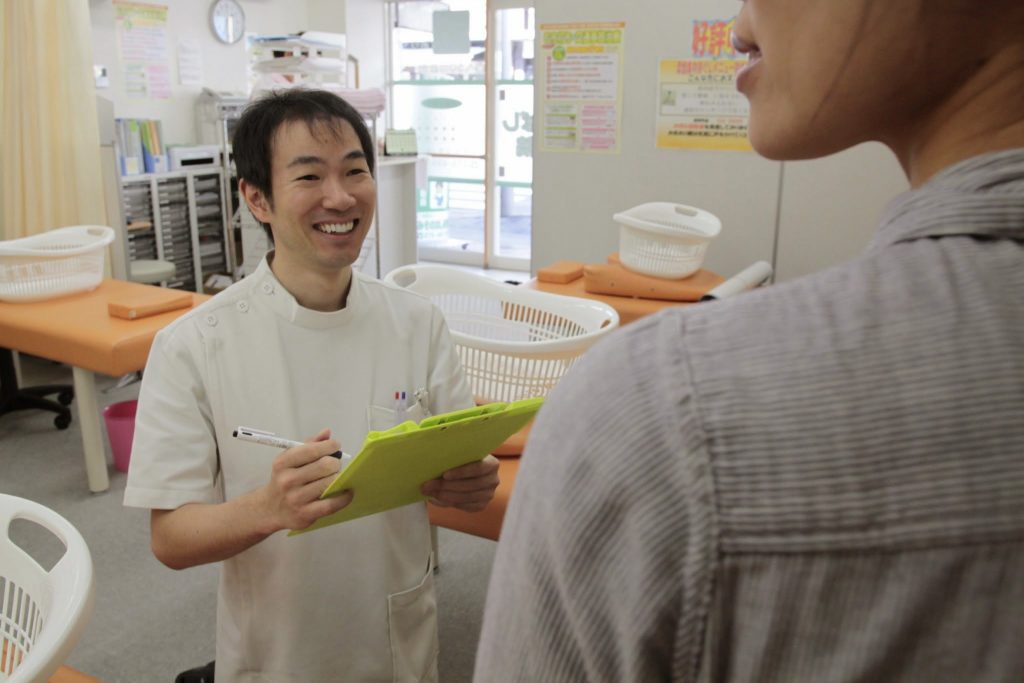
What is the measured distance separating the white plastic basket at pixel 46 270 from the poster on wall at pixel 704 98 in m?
2.38

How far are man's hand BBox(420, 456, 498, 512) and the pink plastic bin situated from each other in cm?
215

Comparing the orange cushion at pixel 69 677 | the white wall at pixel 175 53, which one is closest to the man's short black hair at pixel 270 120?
the orange cushion at pixel 69 677

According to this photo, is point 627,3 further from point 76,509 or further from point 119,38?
point 119,38

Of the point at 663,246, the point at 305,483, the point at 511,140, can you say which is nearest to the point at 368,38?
the point at 511,140

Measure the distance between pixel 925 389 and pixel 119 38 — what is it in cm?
616

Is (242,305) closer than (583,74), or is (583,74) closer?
(242,305)

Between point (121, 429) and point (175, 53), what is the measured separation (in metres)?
3.75

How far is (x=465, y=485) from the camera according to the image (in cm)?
133

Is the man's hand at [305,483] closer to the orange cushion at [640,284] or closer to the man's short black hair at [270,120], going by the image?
the man's short black hair at [270,120]

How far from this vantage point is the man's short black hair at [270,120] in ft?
4.79

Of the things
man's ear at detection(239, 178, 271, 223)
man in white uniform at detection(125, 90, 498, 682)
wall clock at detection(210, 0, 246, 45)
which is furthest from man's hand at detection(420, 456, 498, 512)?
wall clock at detection(210, 0, 246, 45)

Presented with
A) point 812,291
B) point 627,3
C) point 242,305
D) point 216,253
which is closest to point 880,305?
point 812,291

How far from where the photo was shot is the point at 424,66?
7051 millimetres

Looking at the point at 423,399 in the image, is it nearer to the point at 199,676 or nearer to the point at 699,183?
the point at 199,676
